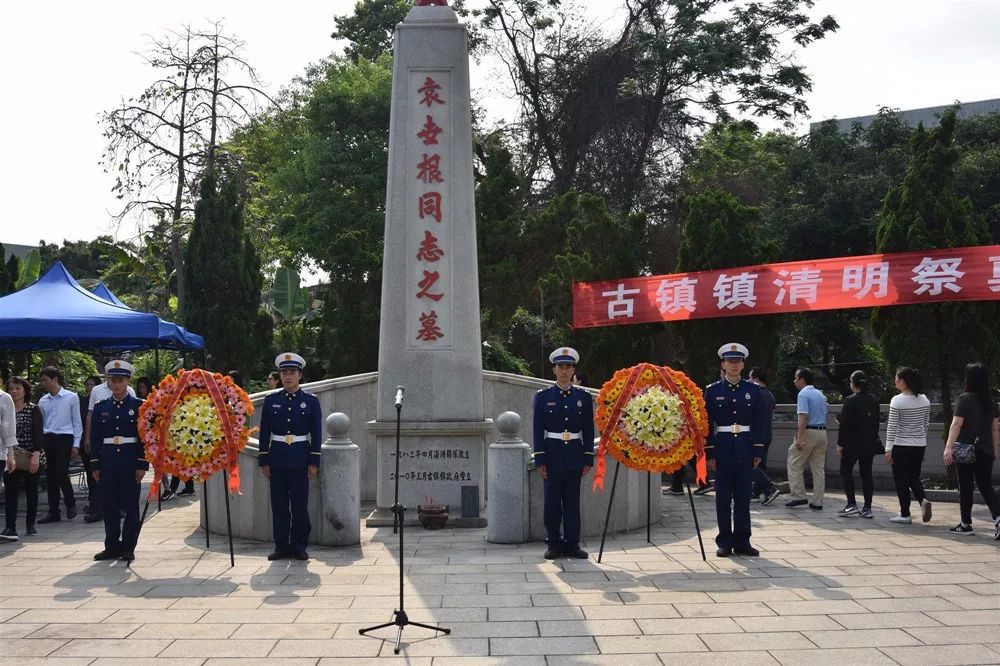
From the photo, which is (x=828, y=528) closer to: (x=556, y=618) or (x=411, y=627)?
(x=556, y=618)

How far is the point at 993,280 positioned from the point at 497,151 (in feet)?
41.4

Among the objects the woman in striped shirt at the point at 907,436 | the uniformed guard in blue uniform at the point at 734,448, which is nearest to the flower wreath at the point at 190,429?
the uniformed guard in blue uniform at the point at 734,448

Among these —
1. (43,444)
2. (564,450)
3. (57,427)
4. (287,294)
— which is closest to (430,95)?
(564,450)

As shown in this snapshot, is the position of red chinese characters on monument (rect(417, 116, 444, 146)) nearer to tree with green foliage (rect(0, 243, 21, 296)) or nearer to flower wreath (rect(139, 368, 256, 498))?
flower wreath (rect(139, 368, 256, 498))

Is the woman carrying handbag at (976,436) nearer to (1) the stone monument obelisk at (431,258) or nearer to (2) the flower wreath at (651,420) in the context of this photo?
(2) the flower wreath at (651,420)

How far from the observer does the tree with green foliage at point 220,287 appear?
23.2 m

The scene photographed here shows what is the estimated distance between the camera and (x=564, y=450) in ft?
29.2

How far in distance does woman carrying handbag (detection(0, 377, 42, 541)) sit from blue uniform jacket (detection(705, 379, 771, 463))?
6847mm

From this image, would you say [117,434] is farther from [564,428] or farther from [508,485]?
[564,428]

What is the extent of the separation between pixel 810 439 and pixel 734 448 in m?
3.51

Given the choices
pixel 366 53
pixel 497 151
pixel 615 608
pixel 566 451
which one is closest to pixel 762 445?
pixel 566 451

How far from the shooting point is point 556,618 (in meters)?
6.62

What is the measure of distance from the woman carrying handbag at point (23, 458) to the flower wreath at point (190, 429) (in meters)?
2.15

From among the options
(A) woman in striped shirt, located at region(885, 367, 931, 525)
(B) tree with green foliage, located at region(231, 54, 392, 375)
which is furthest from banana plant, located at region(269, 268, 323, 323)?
(A) woman in striped shirt, located at region(885, 367, 931, 525)
